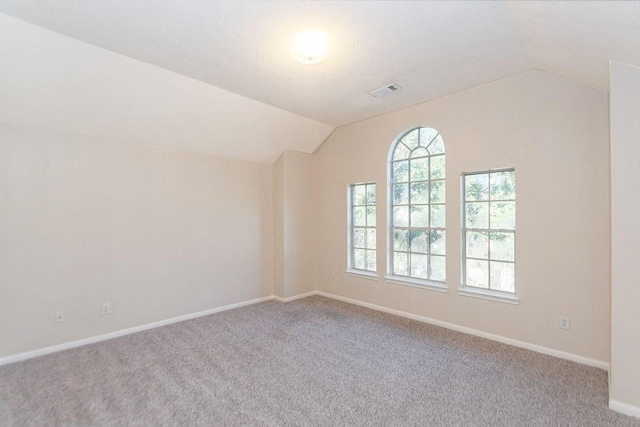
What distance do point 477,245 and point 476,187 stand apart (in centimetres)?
67

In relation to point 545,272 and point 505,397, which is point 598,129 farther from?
point 505,397

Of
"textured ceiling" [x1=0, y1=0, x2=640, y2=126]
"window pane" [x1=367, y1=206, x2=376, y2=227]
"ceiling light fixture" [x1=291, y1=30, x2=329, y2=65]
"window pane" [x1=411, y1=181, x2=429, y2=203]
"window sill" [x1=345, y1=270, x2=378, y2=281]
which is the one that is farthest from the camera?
"window pane" [x1=367, y1=206, x2=376, y2=227]

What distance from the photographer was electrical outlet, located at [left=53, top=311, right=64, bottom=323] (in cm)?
315

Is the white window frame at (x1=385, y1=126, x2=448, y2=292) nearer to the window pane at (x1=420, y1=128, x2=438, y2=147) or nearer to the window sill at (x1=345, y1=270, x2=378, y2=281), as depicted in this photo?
the window pane at (x1=420, y1=128, x2=438, y2=147)

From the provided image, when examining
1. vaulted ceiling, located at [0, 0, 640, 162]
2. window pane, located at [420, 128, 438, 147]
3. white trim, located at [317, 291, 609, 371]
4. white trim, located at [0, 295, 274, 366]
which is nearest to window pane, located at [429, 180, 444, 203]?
window pane, located at [420, 128, 438, 147]

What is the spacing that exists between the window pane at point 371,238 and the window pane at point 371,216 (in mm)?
87

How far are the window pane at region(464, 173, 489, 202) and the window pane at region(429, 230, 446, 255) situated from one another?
1.80 feet

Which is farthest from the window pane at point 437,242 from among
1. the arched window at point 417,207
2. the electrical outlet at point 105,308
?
the electrical outlet at point 105,308

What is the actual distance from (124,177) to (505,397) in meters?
4.25

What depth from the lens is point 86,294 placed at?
3.34 m

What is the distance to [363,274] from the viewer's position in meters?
4.66

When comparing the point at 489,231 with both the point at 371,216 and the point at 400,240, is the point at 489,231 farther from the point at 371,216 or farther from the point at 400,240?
the point at 371,216

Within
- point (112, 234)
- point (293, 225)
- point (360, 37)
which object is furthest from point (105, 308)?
point (360, 37)

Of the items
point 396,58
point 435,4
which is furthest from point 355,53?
point 435,4
